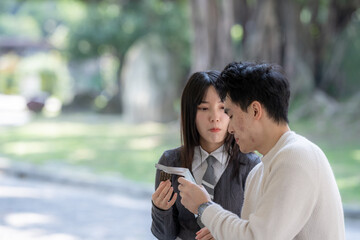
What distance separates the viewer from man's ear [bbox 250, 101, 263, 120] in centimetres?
147

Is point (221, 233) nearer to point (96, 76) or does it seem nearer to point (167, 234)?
point (167, 234)

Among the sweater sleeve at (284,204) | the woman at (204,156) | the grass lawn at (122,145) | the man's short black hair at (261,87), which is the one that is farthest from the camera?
the grass lawn at (122,145)

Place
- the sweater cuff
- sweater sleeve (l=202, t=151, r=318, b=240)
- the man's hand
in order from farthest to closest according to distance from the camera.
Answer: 1. the sweater cuff
2. the man's hand
3. sweater sleeve (l=202, t=151, r=318, b=240)

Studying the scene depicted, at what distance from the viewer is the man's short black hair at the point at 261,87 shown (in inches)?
57.7

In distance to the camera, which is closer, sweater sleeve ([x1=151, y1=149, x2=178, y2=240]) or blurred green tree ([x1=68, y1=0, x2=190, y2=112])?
sweater sleeve ([x1=151, y1=149, x2=178, y2=240])

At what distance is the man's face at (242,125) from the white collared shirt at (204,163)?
0.52 meters

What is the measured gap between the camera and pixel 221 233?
1456 mm

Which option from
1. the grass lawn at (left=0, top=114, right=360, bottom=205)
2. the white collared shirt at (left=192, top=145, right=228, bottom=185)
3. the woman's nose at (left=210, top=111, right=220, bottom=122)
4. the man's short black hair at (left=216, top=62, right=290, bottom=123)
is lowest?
the grass lawn at (left=0, top=114, right=360, bottom=205)

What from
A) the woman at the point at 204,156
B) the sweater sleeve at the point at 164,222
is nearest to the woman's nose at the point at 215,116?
the woman at the point at 204,156

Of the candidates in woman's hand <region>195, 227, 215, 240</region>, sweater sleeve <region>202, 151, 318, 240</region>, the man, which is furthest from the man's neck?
woman's hand <region>195, 227, 215, 240</region>

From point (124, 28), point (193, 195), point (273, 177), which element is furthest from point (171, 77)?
point (273, 177)

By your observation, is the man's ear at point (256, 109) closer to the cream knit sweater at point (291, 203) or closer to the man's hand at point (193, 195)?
the cream knit sweater at point (291, 203)

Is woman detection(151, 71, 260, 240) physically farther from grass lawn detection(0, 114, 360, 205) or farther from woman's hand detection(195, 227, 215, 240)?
grass lawn detection(0, 114, 360, 205)

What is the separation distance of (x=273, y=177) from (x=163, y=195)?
53cm
